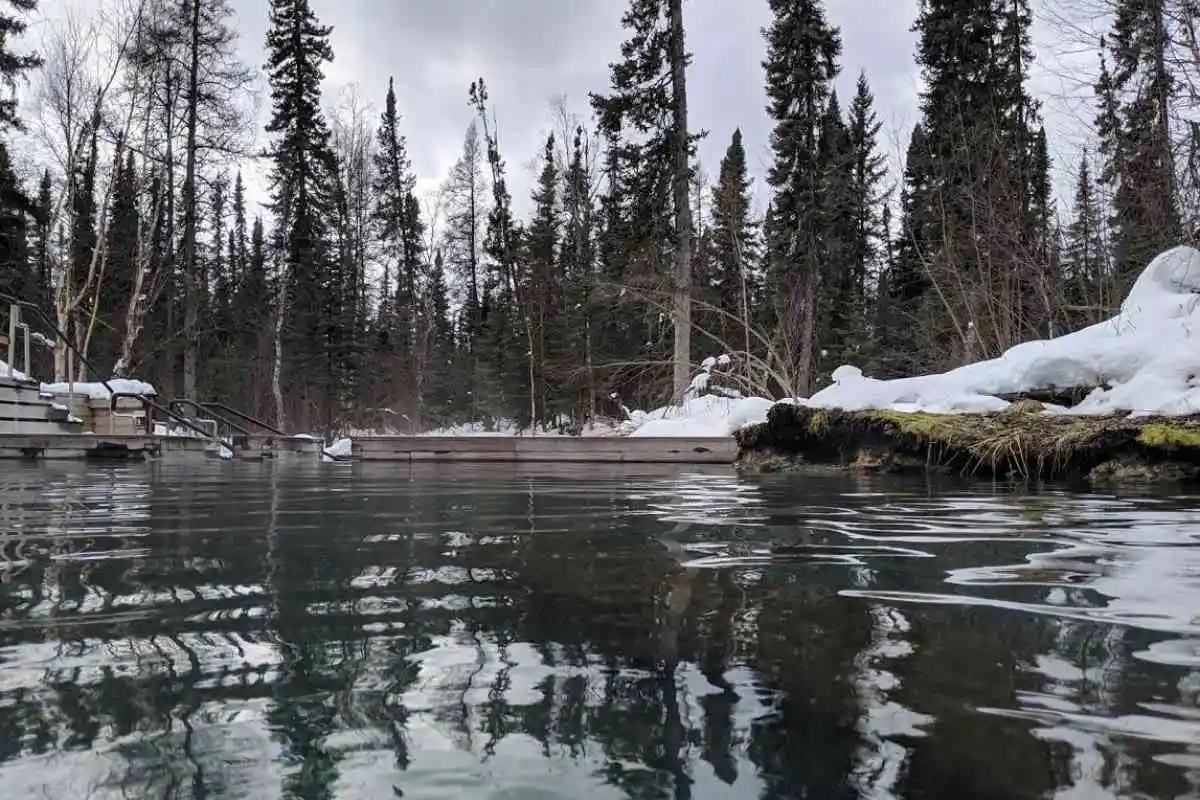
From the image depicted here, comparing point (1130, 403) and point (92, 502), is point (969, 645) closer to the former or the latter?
point (92, 502)

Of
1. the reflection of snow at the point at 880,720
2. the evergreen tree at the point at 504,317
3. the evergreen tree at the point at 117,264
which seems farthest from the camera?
the evergreen tree at the point at 504,317

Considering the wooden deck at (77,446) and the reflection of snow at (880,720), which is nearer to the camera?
the reflection of snow at (880,720)

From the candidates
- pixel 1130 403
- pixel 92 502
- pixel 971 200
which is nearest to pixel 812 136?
pixel 971 200

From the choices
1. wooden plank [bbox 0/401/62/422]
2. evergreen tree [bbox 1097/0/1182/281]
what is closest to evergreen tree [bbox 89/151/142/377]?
wooden plank [bbox 0/401/62/422]

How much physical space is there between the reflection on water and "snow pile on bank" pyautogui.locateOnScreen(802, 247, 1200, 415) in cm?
455

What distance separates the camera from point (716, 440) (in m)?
10.3

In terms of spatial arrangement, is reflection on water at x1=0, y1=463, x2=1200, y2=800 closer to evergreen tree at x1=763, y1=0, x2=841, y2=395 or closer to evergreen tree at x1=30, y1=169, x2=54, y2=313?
evergreen tree at x1=763, y1=0, x2=841, y2=395

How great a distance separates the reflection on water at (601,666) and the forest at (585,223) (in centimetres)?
973

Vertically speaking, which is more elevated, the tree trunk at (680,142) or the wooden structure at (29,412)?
the tree trunk at (680,142)

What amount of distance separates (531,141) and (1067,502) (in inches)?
1181

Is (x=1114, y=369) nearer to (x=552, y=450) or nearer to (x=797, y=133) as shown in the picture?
(x=552, y=450)

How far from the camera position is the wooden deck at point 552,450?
10.3 metres

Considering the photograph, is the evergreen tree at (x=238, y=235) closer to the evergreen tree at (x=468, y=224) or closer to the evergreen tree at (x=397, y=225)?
the evergreen tree at (x=397, y=225)

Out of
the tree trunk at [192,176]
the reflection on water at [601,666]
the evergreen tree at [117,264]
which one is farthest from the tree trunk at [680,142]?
the reflection on water at [601,666]
